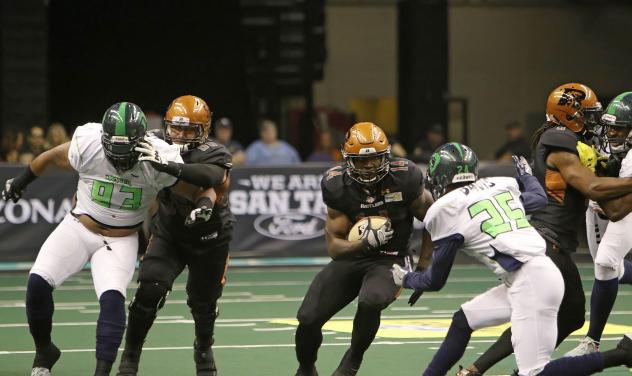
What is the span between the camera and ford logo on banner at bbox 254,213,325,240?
1594cm

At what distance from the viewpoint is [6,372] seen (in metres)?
8.99

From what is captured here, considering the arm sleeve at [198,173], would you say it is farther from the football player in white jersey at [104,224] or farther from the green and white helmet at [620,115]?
→ the green and white helmet at [620,115]

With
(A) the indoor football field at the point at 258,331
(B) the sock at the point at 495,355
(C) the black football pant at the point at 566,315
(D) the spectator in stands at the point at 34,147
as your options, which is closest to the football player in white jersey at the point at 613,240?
(A) the indoor football field at the point at 258,331

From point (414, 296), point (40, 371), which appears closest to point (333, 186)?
point (414, 296)

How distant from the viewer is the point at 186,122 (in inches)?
338

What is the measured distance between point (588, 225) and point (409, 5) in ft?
38.2

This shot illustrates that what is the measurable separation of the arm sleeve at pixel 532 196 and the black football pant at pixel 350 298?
99cm

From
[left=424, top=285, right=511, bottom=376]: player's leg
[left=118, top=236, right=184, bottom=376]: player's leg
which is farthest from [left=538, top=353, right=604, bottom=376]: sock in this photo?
[left=118, top=236, right=184, bottom=376]: player's leg

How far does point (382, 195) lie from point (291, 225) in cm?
760

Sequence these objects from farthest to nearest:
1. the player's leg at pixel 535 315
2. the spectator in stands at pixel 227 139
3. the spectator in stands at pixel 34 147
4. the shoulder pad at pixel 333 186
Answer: the spectator in stands at pixel 34 147 → the spectator in stands at pixel 227 139 → the shoulder pad at pixel 333 186 → the player's leg at pixel 535 315

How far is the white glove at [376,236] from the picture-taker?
811 centimetres

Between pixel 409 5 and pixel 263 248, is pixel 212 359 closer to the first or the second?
pixel 263 248

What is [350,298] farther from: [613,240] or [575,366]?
[613,240]

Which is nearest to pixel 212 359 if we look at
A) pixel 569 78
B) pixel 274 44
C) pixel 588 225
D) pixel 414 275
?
pixel 414 275
